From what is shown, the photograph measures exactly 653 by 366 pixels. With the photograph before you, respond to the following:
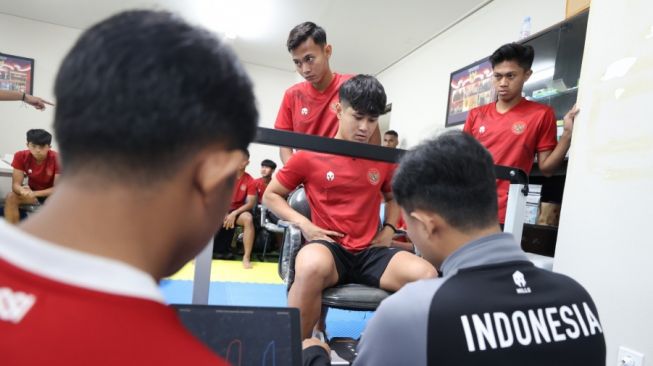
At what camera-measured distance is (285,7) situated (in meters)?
4.24

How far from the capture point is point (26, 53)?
17.9 feet

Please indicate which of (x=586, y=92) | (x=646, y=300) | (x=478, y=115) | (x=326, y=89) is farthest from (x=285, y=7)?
(x=646, y=300)

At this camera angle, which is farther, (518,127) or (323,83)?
(323,83)

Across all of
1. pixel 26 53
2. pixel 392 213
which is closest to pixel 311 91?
pixel 392 213

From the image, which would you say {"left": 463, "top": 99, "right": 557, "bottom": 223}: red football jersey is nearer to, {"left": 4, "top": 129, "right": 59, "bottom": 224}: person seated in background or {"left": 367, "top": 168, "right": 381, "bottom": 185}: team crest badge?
{"left": 367, "top": 168, "right": 381, "bottom": 185}: team crest badge

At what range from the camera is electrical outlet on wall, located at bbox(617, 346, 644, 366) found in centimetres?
124

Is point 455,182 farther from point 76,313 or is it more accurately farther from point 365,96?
point 365,96

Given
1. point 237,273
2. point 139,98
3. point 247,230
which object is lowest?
point 237,273

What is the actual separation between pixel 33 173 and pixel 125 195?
15.1 ft

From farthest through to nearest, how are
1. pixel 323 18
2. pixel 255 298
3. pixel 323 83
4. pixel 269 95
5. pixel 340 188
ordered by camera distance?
1. pixel 269 95
2. pixel 323 18
3. pixel 255 298
4. pixel 323 83
5. pixel 340 188

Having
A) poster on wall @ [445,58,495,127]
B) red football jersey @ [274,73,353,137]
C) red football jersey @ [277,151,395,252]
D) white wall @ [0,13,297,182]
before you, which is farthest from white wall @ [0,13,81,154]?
red football jersey @ [277,151,395,252]

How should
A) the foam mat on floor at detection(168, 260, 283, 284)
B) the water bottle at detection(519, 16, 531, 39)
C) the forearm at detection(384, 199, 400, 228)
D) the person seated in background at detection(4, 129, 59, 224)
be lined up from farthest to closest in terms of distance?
the person seated in background at detection(4, 129, 59, 224), the foam mat on floor at detection(168, 260, 283, 284), the water bottle at detection(519, 16, 531, 39), the forearm at detection(384, 199, 400, 228)

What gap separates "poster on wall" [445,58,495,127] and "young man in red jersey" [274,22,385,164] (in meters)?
1.99

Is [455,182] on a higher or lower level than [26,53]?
lower
